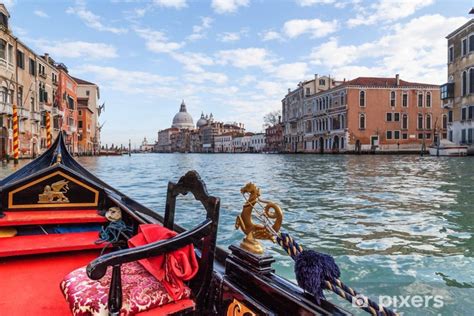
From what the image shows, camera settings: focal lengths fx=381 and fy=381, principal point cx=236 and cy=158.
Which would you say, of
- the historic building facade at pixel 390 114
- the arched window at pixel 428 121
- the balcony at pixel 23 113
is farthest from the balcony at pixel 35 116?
the arched window at pixel 428 121

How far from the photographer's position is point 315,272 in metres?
1.08

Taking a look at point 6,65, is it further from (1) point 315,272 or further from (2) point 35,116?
(1) point 315,272

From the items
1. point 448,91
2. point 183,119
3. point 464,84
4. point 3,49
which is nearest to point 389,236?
point 3,49

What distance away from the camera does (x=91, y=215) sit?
2787 mm

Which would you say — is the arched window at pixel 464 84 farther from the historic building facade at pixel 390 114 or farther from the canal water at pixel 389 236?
the canal water at pixel 389 236

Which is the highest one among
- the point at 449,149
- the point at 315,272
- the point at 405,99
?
the point at 405,99

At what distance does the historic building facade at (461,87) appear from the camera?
2311 cm

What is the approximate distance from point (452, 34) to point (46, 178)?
28308 mm

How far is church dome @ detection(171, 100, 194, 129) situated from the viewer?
116044 millimetres

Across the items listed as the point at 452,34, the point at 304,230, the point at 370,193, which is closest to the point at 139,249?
the point at 304,230

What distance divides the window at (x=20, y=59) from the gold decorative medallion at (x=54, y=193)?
20437 mm

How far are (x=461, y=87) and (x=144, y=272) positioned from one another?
2735cm

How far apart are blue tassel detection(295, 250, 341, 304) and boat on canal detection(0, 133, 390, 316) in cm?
3

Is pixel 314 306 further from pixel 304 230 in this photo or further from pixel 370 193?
pixel 370 193
